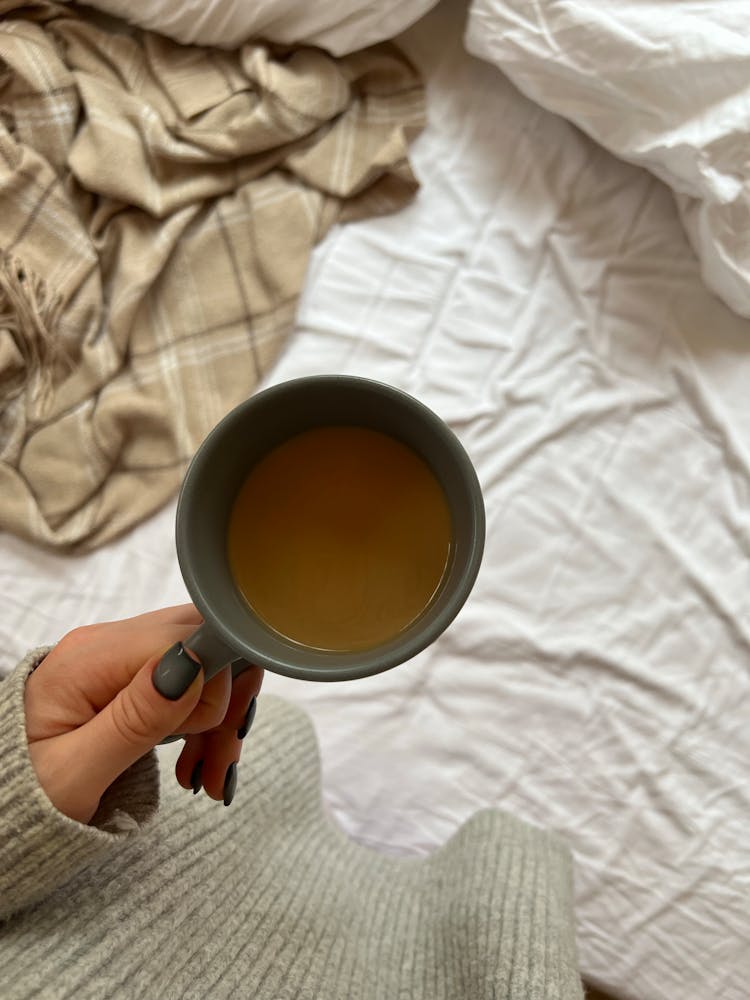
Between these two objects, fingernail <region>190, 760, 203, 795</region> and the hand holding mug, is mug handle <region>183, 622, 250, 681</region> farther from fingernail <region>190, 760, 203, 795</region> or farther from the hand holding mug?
fingernail <region>190, 760, 203, 795</region>

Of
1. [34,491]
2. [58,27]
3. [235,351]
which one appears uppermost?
[58,27]

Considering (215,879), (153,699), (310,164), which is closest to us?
(153,699)

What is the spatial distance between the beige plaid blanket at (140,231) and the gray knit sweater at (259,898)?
0.35 m

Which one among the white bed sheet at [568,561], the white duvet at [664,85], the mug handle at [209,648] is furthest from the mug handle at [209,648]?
the white duvet at [664,85]

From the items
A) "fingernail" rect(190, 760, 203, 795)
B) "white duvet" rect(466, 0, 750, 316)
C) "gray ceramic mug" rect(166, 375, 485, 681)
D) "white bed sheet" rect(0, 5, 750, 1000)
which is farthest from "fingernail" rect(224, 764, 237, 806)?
"white duvet" rect(466, 0, 750, 316)

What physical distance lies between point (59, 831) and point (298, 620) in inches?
7.4

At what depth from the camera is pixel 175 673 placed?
45cm

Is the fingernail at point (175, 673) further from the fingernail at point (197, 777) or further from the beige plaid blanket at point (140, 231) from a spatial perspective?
the beige plaid blanket at point (140, 231)

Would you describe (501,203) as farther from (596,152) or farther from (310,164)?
(310,164)

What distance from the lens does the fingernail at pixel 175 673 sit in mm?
453

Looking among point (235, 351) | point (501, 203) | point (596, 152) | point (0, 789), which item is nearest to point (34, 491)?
point (235, 351)

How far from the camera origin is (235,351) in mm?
904

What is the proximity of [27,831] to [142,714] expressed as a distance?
0.33 feet

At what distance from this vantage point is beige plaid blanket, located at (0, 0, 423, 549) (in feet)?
2.85
